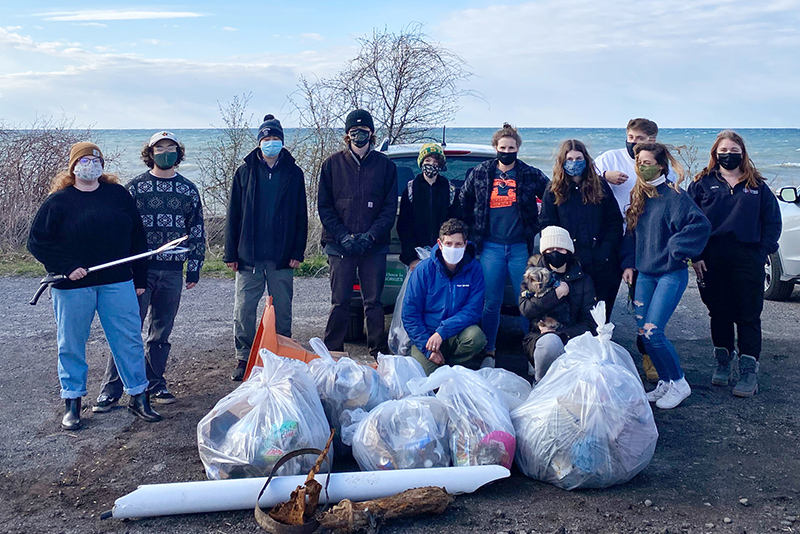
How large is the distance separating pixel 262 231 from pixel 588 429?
286cm

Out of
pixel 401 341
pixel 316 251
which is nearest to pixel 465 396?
pixel 401 341

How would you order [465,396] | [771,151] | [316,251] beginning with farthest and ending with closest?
[771,151] → [316,251] → [465,396]

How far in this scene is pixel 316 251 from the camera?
9.92 m

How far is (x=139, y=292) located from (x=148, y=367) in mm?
567

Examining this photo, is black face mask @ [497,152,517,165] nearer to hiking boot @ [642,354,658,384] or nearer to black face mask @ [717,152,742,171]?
black face mask @ [717,152,742,171]

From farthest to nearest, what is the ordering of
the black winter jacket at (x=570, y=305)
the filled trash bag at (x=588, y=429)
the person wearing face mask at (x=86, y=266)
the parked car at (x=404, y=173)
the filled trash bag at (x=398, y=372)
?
the parked car at (x=404, y=173) < the black winter jacket at (x=570, y=305) < the person wearing face mask at (x=86, y=266) < the filled trash bag at (x=398, y=372) < the filled trash bag at (x=588, y=429)

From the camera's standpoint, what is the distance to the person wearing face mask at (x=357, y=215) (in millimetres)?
5602

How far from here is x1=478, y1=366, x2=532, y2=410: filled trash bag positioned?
4.24 m

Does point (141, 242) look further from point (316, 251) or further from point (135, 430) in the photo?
point (316, 251)

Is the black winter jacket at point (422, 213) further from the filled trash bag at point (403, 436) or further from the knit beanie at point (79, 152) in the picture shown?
the knit beanie at point (79, 152)

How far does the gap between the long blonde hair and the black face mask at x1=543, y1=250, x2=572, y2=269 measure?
58 cm

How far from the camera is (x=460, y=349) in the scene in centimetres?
509

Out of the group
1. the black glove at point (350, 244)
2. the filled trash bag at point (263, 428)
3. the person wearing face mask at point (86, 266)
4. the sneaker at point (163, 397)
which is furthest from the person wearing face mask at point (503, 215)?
the person wearing face mask at point (86, 266)

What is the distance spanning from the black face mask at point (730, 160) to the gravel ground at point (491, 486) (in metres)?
1.60
